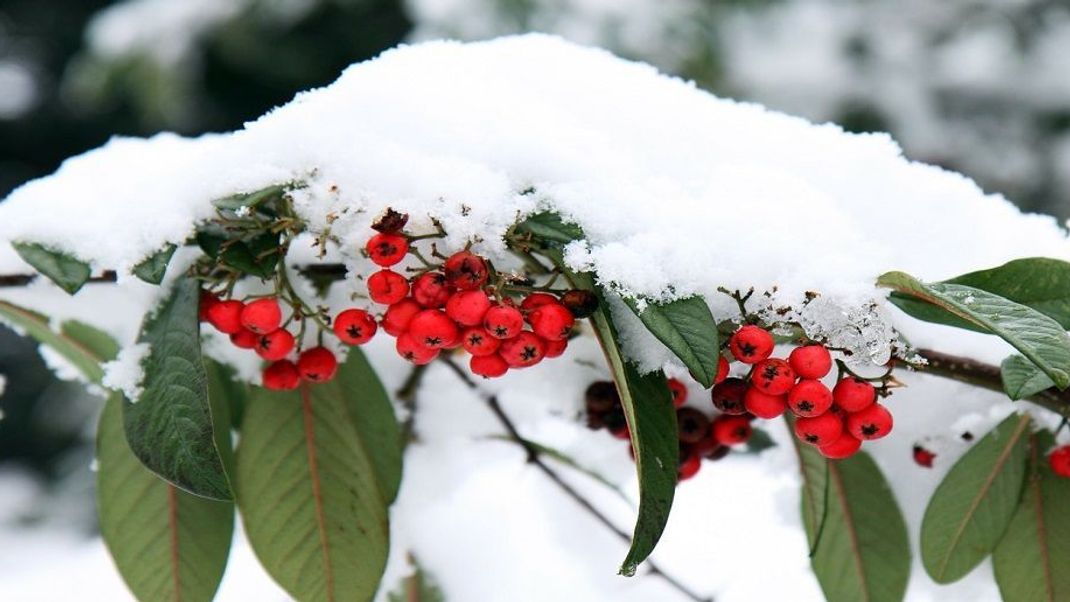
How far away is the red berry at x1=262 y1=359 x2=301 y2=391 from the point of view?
938 mm

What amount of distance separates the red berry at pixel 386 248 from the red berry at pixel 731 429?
1.28ft

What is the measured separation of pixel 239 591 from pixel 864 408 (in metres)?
1.09

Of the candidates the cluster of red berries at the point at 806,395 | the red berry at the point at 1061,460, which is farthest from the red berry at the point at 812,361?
the red berry at the point at 1061,460

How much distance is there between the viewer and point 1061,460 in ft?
3.14

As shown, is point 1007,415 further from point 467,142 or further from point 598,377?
point 467,142

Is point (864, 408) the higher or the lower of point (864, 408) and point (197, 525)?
the higher

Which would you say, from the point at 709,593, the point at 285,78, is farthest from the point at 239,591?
the point at 285,78

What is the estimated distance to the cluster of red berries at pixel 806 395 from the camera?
762 mm

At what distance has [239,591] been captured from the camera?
1.53 metres

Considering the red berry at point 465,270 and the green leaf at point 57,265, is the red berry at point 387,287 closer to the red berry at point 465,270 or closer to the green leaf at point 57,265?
the red berry at point 465,270

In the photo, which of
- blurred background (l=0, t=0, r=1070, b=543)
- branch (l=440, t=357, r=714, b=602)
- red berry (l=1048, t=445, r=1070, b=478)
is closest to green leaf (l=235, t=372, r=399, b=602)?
branch (l=440, t=357, r=714, b=602)

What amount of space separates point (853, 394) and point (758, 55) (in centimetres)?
406

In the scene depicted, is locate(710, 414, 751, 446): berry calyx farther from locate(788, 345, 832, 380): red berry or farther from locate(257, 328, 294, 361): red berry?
locate(257, 328, 294, 361): red berry

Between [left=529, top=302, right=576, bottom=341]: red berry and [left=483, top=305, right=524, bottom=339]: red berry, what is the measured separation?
14 millimetres
